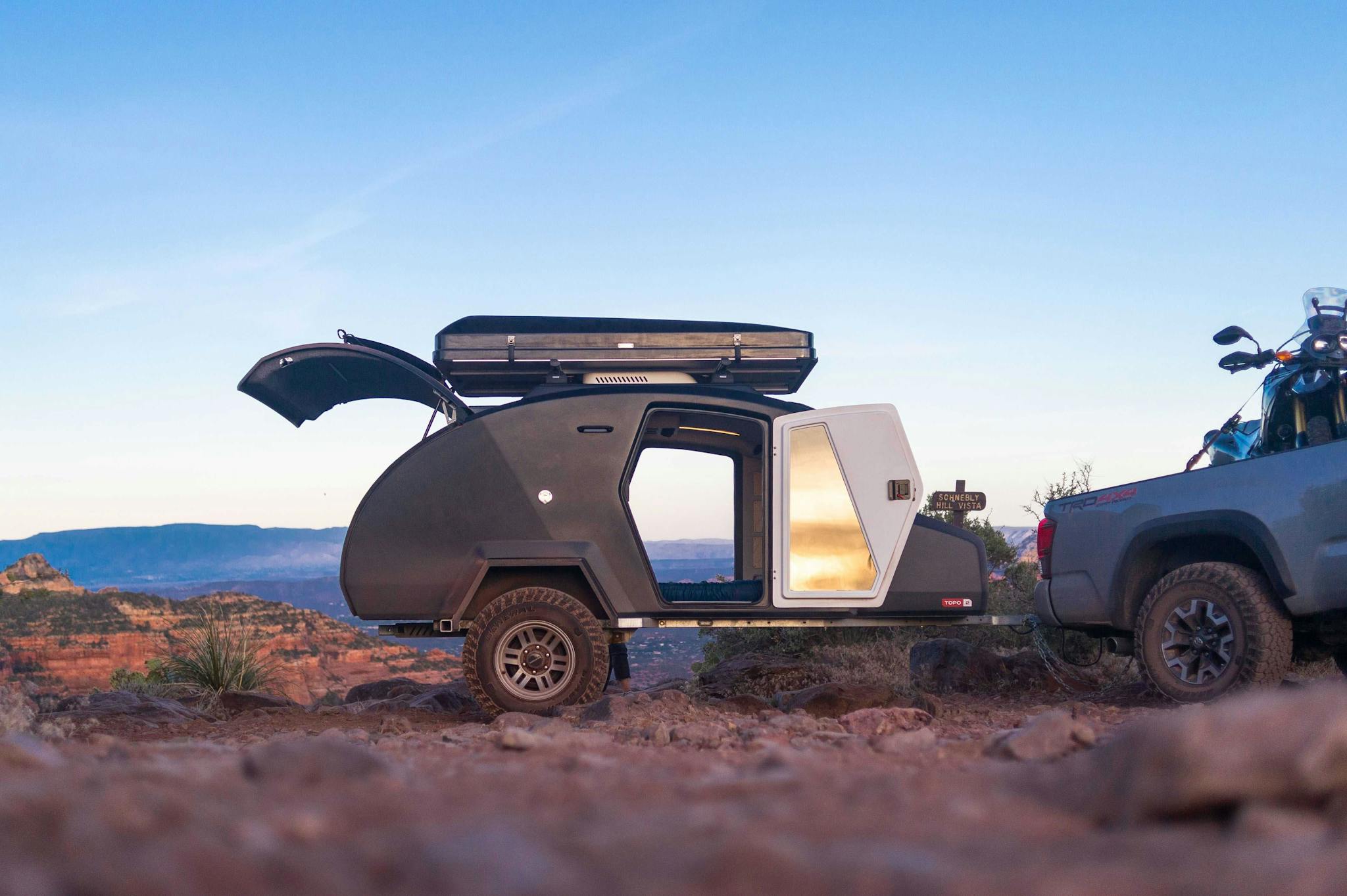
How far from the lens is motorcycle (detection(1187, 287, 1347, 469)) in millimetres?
7344

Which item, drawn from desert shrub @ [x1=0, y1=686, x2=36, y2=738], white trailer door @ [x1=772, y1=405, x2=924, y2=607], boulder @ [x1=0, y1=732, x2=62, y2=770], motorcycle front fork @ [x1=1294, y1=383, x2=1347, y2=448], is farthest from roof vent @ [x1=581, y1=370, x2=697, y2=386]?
boulder @ [x1=0, y1=732, x2=62, y2=770]

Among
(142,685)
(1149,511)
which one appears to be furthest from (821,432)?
(142,685)

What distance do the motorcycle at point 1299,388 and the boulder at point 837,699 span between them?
2844 mm

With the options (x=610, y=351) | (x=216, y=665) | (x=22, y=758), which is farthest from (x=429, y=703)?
(x=22, y=758)

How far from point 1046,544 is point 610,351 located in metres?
3.50

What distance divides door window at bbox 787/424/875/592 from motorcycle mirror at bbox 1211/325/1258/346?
9.98 ft

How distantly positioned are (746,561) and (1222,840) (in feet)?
26.0

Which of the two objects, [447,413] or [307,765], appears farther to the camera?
[447,413]

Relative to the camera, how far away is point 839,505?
294 inches

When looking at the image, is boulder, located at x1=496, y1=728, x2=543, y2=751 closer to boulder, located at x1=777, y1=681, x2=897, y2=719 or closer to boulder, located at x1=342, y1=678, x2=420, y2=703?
boulder, located at x1=777, y1=681, x2=897, y2=719

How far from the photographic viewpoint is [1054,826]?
2.24 meters

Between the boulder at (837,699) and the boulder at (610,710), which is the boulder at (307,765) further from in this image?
the boulder at (837,699)

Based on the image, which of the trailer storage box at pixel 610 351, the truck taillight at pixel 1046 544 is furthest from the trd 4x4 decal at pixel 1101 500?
the trailer storage box at pixel 610 351

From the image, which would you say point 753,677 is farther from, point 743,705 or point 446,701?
point 446,701
